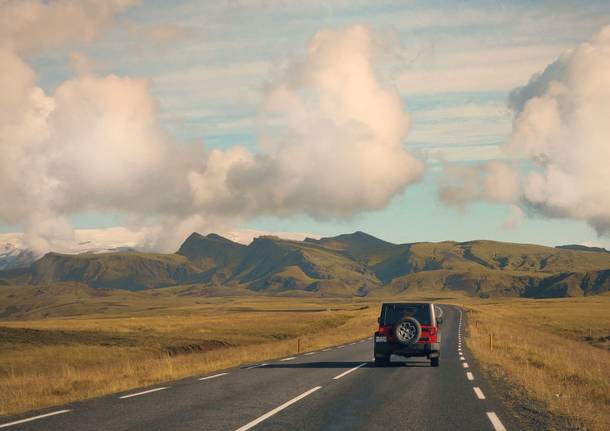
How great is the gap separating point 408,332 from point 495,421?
13217mm

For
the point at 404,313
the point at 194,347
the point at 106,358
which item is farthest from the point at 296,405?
the point at 194,347

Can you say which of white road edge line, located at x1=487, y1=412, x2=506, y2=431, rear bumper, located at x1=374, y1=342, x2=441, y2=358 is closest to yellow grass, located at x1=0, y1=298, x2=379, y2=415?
rear bumper, located at x1=374, y1=342, x2=441, y2=358

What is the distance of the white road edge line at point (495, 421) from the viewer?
13445 millimetres

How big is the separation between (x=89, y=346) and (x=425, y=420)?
4676 centimetres

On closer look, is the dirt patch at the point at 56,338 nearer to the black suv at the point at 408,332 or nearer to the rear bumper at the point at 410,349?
the black suv at the point at 408,332

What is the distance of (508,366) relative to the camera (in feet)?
89.2

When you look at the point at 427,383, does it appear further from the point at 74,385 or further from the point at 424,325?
the point at 74,385

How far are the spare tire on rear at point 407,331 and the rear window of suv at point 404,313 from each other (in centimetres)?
39

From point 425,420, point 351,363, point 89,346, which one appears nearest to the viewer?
point 425,420

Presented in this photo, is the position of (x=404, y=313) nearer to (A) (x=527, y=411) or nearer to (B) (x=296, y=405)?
(B) (x=296, y=405)

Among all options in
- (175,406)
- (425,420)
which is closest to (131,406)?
(175,406)

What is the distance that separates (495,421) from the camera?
14273mm

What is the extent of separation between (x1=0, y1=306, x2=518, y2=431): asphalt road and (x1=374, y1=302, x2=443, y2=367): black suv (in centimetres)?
196

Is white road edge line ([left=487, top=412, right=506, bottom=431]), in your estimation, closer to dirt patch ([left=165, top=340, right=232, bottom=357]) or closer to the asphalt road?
the asphalt road
